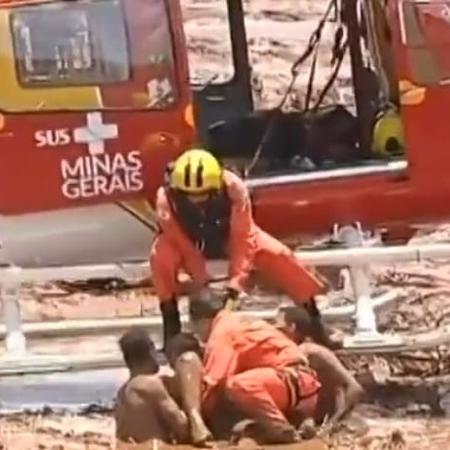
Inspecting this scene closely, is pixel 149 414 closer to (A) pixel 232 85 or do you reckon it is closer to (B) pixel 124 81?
(B) pixel 124 81

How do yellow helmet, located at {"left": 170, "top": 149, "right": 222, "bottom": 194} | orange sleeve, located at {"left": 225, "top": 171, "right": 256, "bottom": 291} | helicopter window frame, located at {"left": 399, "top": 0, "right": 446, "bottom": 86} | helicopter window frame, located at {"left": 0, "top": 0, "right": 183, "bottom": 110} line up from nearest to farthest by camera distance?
yellow helmet, located at {"left": 170, "top": 149, "right": 222, "bottom": 194} → orange sleeve, located at {"left": 225, "top": 171, "right": 256, "bottom": 291} → helicopter window frame, located at {"left": 0, "top": 0, "right": 183, "bottom": 110} → helicopter window frame, located at {"left": 399, "top": 0, "right": 446, "bottom": 86}

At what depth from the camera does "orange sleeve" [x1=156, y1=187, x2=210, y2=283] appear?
788 centimetres

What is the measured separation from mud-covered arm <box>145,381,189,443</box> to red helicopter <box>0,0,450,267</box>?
Answer: 147 cm

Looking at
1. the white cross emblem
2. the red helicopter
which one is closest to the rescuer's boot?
the red helicopter

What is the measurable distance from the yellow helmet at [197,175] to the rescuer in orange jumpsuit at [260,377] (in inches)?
24.3

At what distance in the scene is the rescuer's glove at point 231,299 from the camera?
765cm

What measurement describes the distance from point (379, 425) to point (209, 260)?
2.84 feet

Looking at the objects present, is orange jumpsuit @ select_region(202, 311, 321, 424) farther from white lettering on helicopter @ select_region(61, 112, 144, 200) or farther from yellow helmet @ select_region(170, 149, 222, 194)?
white lettering on helicopter @ select_region(61, 112, 144, 200)

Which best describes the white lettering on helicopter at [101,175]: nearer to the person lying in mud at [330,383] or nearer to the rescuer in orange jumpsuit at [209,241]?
the rescuer in orange jumpsuit at [209,241]

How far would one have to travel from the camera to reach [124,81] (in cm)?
853

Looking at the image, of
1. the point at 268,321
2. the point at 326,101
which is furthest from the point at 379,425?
the point at 326,101

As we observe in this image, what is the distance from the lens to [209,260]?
792cm

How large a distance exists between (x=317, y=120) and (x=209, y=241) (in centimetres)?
183

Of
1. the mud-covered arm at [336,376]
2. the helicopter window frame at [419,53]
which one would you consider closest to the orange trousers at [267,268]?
the mud-covered arm at [336,376]
